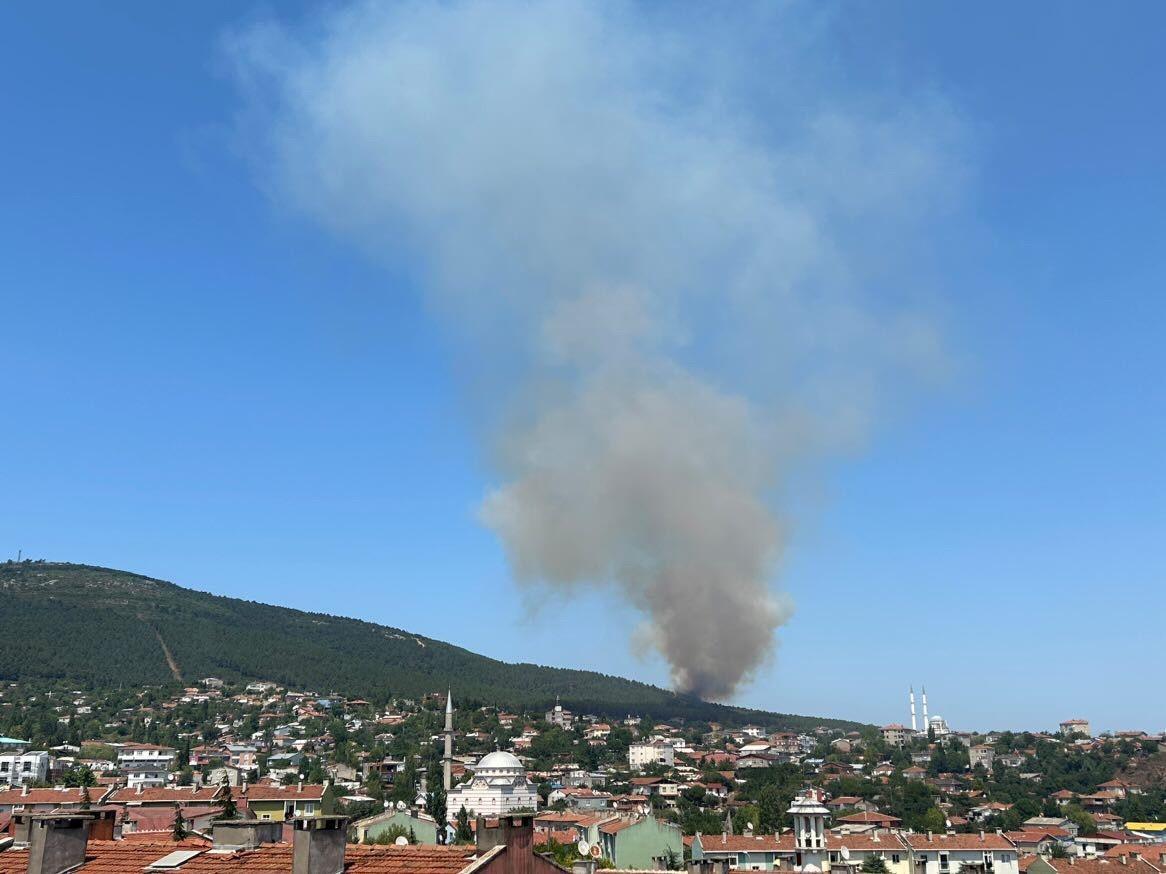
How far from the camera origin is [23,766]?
353 ft

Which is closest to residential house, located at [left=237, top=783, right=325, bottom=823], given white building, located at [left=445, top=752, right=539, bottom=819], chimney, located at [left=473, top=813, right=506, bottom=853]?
white building, located at [left=445, top=752, right=539, bottom=819]

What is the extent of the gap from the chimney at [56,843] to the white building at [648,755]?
15276 centimetres

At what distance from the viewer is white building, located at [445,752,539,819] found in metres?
106

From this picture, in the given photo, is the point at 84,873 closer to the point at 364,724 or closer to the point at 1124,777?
the point at 1124,777

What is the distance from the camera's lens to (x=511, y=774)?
A: 112 meters

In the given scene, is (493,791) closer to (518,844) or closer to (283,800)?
(283,800)

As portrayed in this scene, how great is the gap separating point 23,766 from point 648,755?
88854 mm

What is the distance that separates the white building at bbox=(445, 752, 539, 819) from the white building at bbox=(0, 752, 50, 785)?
126 ft

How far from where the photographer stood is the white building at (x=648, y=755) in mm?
165000

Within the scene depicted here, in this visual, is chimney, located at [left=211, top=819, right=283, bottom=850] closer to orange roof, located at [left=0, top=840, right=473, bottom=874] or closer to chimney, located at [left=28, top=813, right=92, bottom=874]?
orange roof, located at [left=0, top=840, right=473, bottom=874]

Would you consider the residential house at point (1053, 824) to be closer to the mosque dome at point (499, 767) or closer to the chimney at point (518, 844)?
the mosque dome at point (499, 767)

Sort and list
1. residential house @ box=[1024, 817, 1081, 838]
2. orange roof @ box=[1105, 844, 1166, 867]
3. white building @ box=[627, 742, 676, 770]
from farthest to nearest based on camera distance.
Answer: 1. white building @ box=[627, 742, 676, 770]
2. residential house @ box=[1024, 817, 1081, 838]
3. orange roof @ box=[1105, 844, 1166, 867]

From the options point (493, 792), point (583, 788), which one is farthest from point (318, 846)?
point (583, 788)

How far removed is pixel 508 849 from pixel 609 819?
200ft
